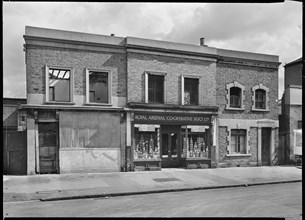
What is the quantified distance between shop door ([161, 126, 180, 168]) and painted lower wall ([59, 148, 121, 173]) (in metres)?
2.96

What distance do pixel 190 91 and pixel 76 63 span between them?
7180 millimetres

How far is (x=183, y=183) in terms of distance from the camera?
12969 millimetres

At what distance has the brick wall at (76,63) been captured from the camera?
14.7 m

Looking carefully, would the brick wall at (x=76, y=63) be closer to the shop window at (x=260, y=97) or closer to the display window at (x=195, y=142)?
the display window at (x=195, y=142)

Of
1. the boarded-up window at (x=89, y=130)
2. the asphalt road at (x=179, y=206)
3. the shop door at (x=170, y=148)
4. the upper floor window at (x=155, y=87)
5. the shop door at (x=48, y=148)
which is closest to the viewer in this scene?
the asphalt road at (x=179, y=206)

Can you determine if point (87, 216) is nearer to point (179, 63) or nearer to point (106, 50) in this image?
point (106, 50)

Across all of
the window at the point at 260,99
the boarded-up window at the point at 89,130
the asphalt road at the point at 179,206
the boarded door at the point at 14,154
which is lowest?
the asphalt road at the point at 179,206

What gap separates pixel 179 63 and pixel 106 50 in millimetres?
4588

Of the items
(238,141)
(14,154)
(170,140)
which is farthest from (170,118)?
(14,154)

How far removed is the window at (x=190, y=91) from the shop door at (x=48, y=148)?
314 inches

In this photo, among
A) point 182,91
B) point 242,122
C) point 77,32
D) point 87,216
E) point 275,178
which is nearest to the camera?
→ point 87,216

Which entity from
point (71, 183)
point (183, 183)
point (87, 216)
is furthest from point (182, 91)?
point (87, 216)

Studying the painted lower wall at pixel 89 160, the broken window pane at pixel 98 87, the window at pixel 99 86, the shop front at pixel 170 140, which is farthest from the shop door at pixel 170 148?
the broken window pane at pixel 98 87

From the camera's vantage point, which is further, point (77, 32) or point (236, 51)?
point (236, 51)
